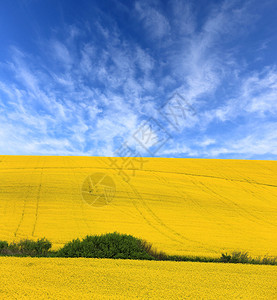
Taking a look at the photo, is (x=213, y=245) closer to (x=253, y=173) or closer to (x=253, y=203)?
(x=253, y=203)

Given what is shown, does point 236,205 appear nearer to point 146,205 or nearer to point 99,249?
point 146,205

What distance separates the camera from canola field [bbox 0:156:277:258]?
12039mm

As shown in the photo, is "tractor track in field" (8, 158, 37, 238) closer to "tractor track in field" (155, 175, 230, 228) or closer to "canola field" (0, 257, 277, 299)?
"canola field" (0, 257, 277, 299)

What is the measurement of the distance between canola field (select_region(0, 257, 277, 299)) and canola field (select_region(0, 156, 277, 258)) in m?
0.99

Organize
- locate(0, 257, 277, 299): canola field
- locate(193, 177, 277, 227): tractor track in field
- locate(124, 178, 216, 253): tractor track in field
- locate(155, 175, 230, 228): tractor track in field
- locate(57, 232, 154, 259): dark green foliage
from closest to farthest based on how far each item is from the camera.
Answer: locate(0, 257, 277, 299): canola field, locate(57, 232, 154, 259): dark green foliage, locate(124, 178, 216, 253): tractor track in field, locate(155, 175, 230, 228): tractor track in field, locate(193, 177, 277, 227): tractor track in field

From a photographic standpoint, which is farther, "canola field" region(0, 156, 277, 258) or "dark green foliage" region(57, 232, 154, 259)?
"canola field" region(0, 156, 277, 258)

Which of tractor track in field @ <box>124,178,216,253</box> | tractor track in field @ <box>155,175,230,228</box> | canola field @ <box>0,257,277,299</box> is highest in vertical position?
tractor track in field @ <box>155,175,230,228</box>

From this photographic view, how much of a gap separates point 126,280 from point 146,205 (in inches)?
525

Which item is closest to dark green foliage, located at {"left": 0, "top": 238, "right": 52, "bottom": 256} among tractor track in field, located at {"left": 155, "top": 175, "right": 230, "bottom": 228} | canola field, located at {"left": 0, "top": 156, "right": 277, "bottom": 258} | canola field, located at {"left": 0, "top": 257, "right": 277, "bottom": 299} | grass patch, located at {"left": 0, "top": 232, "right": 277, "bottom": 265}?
grass patch, located at {"left": 0, "top": 232, "right": 277, "bottom": 265}

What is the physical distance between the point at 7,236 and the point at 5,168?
57.9 feet

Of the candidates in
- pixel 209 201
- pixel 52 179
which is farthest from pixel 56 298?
pixel 52 179

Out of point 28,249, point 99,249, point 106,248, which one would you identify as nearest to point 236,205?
point 106,248

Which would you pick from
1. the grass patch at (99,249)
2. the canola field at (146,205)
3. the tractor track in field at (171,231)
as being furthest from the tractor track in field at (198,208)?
the grass patch at (99,249)

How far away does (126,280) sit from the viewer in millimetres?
4715
